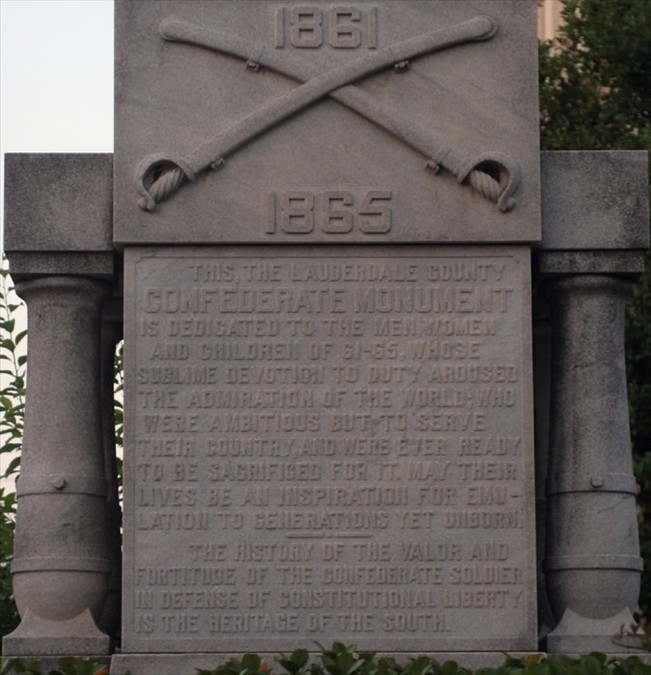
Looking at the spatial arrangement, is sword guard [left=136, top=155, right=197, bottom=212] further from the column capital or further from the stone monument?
the column capital

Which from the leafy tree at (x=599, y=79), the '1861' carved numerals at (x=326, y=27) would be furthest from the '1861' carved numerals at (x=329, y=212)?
the leafy tree at (x=599, y=79)

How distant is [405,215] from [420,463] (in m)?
1.76

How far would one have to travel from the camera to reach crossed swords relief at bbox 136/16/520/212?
44.7ft

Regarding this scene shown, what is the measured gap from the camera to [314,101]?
1372 centimetres

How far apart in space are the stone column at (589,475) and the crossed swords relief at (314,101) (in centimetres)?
100

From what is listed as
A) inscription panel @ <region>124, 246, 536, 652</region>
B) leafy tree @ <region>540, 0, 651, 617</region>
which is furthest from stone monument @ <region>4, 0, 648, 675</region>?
leafy tree @ <region>540, 0, 651, 617</region>

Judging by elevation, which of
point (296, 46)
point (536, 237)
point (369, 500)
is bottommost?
point (369, 500)

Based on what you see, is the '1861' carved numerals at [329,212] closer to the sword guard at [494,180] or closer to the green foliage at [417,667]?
the sword guard at [494,180]

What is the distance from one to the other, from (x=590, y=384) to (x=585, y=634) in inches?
70.0

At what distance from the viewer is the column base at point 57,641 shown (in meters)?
13.2

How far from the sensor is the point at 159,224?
44.7 ft

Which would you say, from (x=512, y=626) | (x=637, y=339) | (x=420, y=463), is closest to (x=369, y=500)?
(x=420, y=463)

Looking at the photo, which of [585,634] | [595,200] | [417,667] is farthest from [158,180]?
[417,667]

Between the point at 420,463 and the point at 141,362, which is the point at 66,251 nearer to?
the point at 141,362
